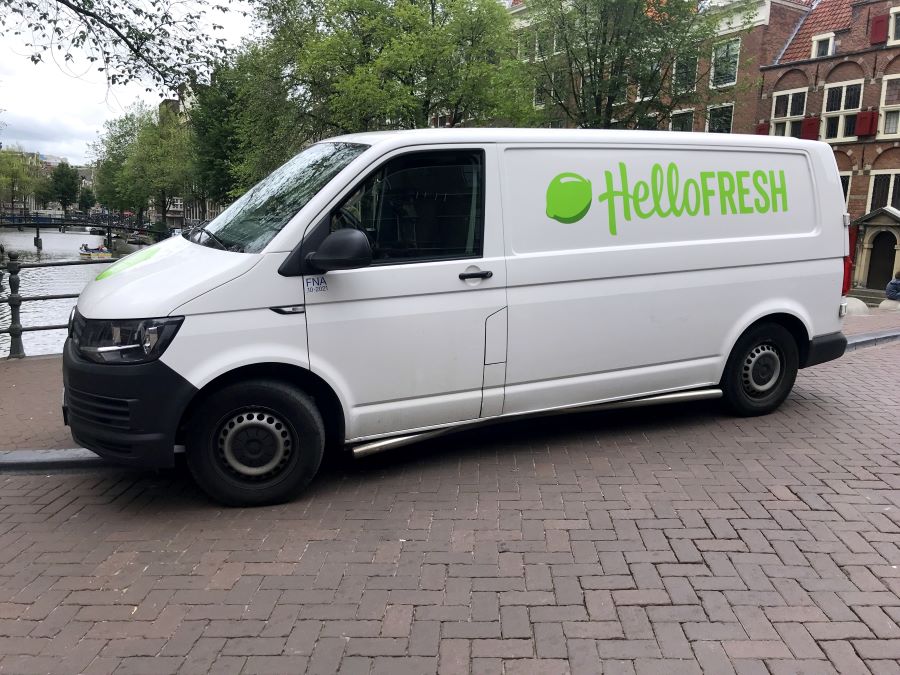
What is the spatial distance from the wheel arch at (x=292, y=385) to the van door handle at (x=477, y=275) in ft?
3.36

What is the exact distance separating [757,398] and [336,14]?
96.1ft

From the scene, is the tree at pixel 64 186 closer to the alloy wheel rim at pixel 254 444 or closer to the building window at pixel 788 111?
the building window at pixel 788 111

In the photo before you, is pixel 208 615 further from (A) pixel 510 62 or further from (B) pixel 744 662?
(A) pixel 510 62

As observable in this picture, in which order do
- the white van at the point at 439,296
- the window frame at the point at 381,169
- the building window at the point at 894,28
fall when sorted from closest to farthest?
1. the white van at the point at 439,296
2. the window frame at the point at 381,169
3. the building window at the point at 894,28

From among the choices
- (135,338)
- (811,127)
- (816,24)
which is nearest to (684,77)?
(811,127)

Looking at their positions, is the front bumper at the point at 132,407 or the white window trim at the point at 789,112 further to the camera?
the white window trim at the point at 789,112

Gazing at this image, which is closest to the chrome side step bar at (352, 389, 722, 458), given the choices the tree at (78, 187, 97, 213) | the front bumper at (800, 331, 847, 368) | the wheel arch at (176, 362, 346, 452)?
the wheel arch at (176, 362, 346, 452)

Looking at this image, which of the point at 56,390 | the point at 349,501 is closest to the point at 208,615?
the point at 349,501

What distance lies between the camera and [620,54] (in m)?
24.7

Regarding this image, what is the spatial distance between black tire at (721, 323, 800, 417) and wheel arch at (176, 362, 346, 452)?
303 cm

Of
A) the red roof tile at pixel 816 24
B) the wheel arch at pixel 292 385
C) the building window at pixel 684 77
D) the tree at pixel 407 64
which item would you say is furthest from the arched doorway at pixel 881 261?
the wheel arch at pixel 292 385

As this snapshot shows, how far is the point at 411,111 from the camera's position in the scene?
29.7m

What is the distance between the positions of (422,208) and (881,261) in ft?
125

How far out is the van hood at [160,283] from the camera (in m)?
3.85
